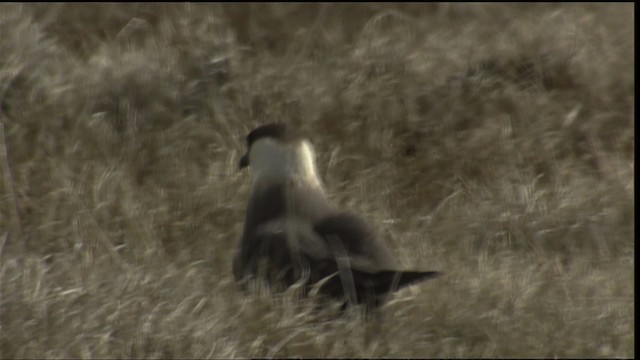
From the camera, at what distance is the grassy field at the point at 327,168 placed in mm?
4160

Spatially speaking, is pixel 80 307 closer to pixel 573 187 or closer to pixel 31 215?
pixel 31 215

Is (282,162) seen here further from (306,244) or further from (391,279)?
(391,279)

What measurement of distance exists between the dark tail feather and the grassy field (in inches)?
4.0

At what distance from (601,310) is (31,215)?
217 centimetres

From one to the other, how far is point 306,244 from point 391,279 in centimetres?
35

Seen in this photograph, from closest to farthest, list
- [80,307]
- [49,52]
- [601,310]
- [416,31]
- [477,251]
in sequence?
[80,307] < [601,310] < [477,251] < [49,52] < [416,31]

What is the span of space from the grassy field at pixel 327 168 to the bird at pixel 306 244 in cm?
10

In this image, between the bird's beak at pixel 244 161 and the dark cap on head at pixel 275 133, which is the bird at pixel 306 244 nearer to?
the dark cap on head at pixel 275 133

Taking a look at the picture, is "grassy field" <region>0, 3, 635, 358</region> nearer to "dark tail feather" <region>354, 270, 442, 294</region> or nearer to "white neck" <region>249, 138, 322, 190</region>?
"dark tail feather" <region>354, 270, 442, 294</region>

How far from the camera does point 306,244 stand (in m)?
4.46

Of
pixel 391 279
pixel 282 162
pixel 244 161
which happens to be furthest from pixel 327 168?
pixel 391 279

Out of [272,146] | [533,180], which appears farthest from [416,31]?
[272,146]

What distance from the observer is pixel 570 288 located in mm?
4648

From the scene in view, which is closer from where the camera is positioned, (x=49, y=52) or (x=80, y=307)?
(x=80, y=307)
